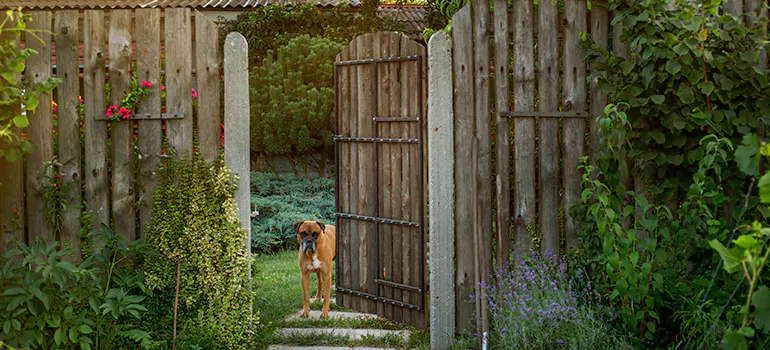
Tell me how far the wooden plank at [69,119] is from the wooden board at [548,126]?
2725 millimetres

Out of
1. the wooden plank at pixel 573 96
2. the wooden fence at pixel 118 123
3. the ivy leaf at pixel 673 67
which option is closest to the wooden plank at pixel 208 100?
the wooden fence at pixel 118 123

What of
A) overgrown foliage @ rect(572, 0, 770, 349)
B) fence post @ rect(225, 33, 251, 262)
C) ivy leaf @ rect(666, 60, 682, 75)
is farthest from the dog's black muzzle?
ivy leaf @ rect(666, 60, 682, 75)

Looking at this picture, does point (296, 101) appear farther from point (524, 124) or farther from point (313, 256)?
point (524, 124)

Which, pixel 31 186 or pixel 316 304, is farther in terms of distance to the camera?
pixel 316 304

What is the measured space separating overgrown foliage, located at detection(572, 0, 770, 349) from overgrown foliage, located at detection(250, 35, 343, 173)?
7.28 metres

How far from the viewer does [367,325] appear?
5496 millimetres

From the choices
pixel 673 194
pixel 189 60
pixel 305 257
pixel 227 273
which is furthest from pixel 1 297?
pixel 673 194

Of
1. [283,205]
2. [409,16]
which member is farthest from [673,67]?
[409,16]

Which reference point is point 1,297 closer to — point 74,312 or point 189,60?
point 74,312

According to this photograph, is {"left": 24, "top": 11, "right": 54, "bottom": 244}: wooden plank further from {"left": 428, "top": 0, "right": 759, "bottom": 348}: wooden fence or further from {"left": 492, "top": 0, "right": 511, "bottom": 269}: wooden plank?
{"left": 492, "top": 0, "right": 511, "bottom": 269}: wooden plank

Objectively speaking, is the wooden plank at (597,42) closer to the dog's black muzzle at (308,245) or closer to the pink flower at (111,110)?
the dog's black muzzle at (308,245)

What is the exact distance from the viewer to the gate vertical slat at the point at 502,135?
438 cm

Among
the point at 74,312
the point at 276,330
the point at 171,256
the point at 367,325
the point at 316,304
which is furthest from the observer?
the point at 316,304

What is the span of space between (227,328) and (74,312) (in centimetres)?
84
